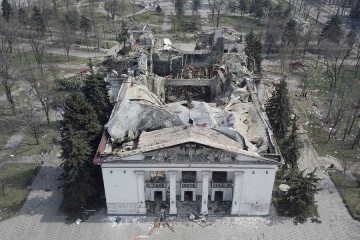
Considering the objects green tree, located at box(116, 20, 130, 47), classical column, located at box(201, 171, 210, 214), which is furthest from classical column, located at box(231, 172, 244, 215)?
green tree, located at box(116, 20, 130, 47)

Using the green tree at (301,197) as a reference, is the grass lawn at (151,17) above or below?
above

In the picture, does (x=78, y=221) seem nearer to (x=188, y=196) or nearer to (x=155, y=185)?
(x=155, y=185)

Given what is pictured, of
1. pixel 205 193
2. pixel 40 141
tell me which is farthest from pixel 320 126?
pixel 40 141

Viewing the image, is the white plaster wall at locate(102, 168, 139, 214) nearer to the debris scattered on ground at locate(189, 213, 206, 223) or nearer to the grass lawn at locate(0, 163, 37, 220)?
the debris scattered on ground at locate(189, 213, 206, 223)

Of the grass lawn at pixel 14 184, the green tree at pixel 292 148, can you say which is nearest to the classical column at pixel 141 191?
the grass lawn at pixel 14 184

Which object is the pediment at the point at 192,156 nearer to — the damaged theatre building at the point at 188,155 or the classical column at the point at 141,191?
the damaged theatre building at the point at 188,155

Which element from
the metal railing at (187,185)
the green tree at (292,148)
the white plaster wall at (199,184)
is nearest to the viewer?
the white plaster wall at (199,184)

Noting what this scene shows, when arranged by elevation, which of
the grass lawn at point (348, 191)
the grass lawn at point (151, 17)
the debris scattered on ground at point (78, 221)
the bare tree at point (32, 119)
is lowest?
the debris scattered on ground at point (78, 221)
